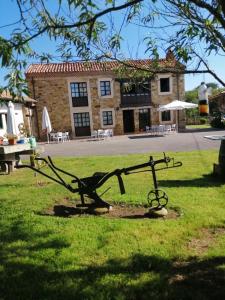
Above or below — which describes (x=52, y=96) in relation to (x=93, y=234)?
above

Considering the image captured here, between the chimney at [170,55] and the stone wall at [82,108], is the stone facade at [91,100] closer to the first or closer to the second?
the stone wall at [82,108]

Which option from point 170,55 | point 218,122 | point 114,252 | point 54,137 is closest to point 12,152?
point 114,252

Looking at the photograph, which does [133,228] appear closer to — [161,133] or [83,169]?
[83,169]

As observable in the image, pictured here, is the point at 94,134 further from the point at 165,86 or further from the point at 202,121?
the point at 202,121

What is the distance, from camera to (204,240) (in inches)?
198

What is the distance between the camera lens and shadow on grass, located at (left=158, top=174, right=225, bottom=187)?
8.61m

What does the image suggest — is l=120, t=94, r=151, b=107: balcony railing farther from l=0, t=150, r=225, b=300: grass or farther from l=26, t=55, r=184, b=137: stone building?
l=0, t=150, r=225, b=300: grass

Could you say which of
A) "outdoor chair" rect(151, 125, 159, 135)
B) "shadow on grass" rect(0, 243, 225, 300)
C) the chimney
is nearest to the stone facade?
"outdoor chair" rect(151, 125, 159, 135)

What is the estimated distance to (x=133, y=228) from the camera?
17.9 ft

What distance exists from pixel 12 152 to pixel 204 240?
829cm

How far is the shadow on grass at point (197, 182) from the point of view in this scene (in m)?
8.61

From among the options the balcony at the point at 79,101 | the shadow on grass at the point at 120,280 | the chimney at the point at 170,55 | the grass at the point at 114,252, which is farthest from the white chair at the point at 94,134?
the shadow on grass at the point at 120,280

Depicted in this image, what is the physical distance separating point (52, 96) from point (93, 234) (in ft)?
87.1

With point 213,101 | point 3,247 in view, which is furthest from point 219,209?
point 213,101
